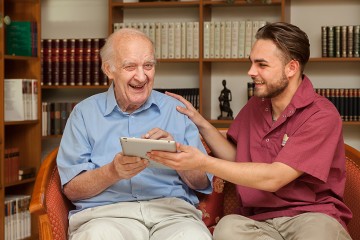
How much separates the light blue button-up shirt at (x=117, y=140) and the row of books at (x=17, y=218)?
6.78 ft

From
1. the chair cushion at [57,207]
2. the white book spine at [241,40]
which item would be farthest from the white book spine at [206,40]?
the chair cushion at [57,207]

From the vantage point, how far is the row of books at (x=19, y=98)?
173 inches

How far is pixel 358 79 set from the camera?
4672 mm

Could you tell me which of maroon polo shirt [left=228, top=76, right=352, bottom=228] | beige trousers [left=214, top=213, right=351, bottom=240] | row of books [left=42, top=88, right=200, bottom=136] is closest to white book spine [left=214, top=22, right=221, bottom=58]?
row of books [left=42, top=88, right=200, bottom=136]

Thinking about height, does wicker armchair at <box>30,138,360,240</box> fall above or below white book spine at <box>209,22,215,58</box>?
below

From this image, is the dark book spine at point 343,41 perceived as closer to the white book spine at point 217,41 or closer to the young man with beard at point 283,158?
the white book spine at point 217,41

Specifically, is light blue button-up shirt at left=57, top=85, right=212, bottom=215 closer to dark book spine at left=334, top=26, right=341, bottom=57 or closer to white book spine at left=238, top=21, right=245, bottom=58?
white book spine at left=238, top=21, right=245, bottom=58

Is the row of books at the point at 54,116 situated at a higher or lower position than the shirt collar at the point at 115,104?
lower

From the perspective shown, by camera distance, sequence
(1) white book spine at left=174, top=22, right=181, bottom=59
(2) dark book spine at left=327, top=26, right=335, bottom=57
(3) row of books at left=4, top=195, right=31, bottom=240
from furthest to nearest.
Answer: (1) white book spine at left=174, top=22, right=181, bottom=59
(2) dark book spine at left=327, top=26, right=335, bottom=57
(3) row of books at left=4, top=195, right=31, bottom=240

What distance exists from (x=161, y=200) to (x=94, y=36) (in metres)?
2.86

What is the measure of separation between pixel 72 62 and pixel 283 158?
115 inches

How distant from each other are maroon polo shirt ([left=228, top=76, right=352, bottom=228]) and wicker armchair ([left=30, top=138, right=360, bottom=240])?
7.5 inches

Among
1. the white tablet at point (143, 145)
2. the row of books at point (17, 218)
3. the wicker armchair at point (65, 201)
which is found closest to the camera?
the white tablet at point (143, 145)

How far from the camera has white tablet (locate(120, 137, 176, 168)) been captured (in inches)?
79.4
